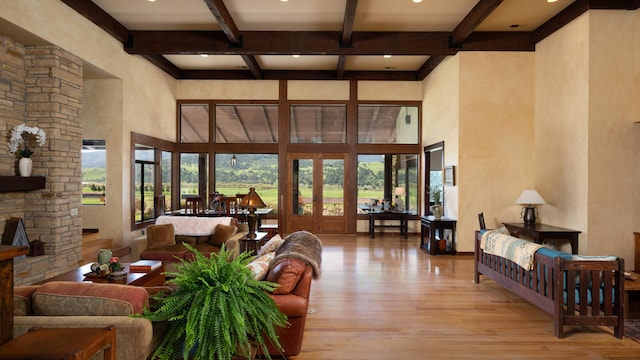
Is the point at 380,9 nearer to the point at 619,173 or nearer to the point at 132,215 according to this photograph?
the point at 619,173

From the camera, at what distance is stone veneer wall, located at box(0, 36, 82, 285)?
16.6 feet

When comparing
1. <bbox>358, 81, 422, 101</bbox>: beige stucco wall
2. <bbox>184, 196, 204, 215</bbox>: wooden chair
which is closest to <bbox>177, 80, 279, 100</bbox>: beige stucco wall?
<bbox>358, 81, 422, 101</bbox>: beige stucco wall

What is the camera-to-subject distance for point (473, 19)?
238 inches

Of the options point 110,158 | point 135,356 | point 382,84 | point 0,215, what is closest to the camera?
point 135,356

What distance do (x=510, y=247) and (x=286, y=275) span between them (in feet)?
9.19

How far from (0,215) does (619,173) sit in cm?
856

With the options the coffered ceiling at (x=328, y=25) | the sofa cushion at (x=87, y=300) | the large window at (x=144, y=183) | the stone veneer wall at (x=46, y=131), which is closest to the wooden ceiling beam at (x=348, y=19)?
the coffered ceiling at (x=328, y=25)

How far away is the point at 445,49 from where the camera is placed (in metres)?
7.13

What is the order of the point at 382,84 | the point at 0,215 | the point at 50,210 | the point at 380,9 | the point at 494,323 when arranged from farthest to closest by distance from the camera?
the point at 382,84 → the point at 380,9 → the point at 50,210 → the point at 0,215 → the point at 494,323

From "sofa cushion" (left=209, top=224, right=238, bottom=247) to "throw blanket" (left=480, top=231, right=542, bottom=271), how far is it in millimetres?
3630

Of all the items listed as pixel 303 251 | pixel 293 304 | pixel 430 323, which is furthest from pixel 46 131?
pixel 430 323

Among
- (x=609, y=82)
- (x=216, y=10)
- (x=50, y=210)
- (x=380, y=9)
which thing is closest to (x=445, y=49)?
(x=380, y=9)

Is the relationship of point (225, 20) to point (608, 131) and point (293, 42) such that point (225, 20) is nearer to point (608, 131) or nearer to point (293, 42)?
point (293, 42)

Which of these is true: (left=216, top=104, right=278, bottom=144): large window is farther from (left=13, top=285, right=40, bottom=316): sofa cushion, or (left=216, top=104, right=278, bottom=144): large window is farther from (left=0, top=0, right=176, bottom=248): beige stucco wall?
(left=13, top=285, right=40, bottom=316): sofa cushion
